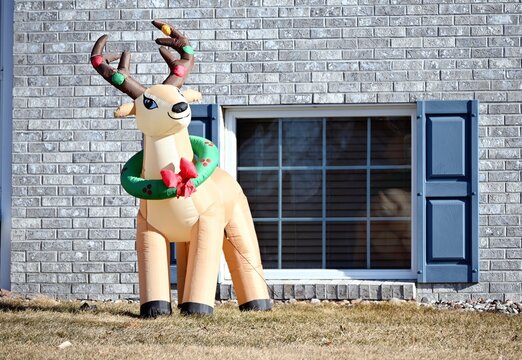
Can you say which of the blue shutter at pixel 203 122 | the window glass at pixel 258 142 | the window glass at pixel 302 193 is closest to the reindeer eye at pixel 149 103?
the blue shutter at pixel 203 122

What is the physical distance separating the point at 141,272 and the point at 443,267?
294 cm

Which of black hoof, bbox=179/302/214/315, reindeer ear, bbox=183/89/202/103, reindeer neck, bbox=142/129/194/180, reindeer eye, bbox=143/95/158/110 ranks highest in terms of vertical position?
reindeer ear, bbox=183/89/202/103

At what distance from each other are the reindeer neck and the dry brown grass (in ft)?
3.34

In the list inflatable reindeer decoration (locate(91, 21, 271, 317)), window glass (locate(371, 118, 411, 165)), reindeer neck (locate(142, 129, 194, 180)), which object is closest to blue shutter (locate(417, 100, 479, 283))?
window glass (locate(371, 118, 411, 165))

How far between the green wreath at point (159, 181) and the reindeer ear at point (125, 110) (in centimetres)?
32

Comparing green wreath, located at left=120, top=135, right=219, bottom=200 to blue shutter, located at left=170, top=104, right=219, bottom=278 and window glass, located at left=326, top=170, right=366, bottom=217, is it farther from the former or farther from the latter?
window glass, located at left=326, top=170, right=366, bottom=217

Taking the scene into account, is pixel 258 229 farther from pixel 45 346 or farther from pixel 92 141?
pixel 45 346

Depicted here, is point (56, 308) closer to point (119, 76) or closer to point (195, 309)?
point (195, 309)

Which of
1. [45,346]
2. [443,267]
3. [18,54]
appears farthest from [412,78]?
[45,346]

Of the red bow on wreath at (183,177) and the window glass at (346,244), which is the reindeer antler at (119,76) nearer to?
the red bow on wreath at (183,177)

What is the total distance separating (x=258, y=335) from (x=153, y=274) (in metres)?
1.10

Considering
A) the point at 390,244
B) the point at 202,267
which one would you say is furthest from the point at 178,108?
the point at 390,244

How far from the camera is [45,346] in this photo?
676cm

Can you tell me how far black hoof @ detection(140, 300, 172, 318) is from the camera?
7.98 m
